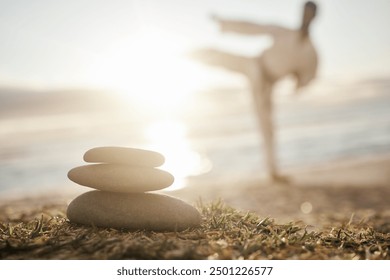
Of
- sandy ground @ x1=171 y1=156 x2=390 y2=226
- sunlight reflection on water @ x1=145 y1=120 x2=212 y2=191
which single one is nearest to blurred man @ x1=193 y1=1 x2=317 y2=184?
sandy ground @ x1=171 y1=156 x2=390 y2=226

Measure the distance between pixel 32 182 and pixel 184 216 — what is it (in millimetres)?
7862

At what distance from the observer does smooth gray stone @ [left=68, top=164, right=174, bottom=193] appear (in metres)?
3.26

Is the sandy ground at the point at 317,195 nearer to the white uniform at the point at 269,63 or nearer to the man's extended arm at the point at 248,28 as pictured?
the white uniform at the point at 269,63

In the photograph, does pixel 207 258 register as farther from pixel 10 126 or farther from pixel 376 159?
pixel 10 126

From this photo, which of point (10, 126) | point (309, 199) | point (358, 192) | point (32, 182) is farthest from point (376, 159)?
point (10, 126)

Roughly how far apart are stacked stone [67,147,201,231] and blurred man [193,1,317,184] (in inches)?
135

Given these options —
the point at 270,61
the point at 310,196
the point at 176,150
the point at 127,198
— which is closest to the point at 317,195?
the point at 310,196

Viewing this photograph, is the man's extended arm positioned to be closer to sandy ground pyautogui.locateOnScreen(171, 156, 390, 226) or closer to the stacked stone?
sandy ground pyautogui.locateOnScreen(171, 156, 390, 226)

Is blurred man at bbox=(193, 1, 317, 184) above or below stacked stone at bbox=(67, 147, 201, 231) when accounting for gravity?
above

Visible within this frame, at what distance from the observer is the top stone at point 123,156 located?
3.32 metres

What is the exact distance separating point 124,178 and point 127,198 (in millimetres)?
165

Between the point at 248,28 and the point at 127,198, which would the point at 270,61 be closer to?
the point at 248,28

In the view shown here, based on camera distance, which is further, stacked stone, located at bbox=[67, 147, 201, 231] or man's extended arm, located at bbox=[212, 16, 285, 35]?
man's extended arm, located at bbox=[212, 16, 285, 35]

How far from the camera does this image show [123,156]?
332 centimetres
